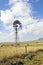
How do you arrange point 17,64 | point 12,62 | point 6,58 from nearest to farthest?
1. point 17,64
2. point 12,62
3. point 6,58

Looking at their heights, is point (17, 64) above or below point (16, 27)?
below

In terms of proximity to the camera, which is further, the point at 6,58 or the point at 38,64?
the point at 6,58

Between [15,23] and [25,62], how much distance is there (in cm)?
434

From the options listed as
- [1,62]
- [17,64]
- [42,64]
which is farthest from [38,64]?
[1,62]

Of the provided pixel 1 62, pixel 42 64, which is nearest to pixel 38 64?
pixel 42 64

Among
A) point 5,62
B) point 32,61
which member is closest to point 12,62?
point 5,62

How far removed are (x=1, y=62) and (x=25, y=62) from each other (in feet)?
8.39

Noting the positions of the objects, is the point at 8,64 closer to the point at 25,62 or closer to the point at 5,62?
the point at 5,62

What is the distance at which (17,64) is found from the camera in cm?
2070

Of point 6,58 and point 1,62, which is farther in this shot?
point 6,58

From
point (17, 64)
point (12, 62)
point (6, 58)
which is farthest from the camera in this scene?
point (6, 58)

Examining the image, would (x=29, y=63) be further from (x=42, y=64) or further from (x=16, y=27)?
(x=16, y=27)

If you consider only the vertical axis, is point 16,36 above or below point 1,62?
above

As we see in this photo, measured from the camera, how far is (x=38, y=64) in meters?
21.8
